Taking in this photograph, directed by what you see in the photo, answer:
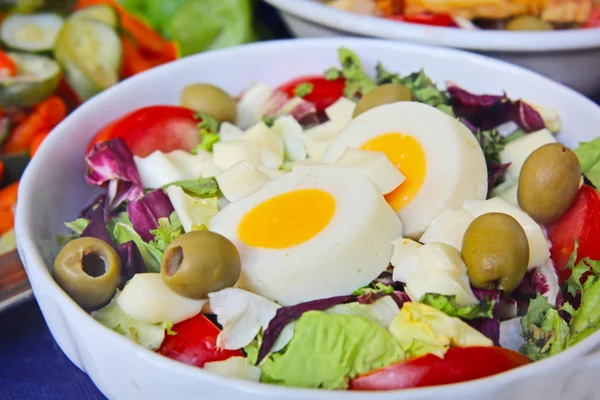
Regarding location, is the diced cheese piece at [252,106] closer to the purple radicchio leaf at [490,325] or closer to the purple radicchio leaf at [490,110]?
the purple radicchio leaf at [490,110]

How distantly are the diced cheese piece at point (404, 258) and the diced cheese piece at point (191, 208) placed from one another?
0.33 metres

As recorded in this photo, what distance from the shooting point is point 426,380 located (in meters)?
0.86

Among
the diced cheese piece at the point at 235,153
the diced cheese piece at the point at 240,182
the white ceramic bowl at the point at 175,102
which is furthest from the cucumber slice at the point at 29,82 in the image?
the diced cheese piece at the point at 240,182

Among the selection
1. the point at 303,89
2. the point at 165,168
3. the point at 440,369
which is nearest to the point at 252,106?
the point at 303,89

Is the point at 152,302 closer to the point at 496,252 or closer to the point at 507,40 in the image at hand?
the point at 496,252

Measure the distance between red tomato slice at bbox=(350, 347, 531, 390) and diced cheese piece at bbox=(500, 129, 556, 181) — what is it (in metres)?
0.53

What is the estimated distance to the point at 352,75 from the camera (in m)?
1.61

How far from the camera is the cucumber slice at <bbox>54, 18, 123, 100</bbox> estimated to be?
77.4 inches

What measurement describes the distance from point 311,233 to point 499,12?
1.11 m

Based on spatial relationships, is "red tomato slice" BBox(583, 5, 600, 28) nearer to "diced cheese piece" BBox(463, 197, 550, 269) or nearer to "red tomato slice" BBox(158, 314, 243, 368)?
"diced cheese piece" BBox(463, 197, 550, 269)

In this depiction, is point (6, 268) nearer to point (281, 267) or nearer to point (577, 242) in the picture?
point (281, 267)

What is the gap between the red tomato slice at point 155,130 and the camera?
1.43 m

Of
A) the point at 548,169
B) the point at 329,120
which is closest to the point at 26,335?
the point at 329,120

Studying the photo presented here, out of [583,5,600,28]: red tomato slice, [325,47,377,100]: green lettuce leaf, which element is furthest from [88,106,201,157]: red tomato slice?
[583,5,600,28]: red tomato slice
